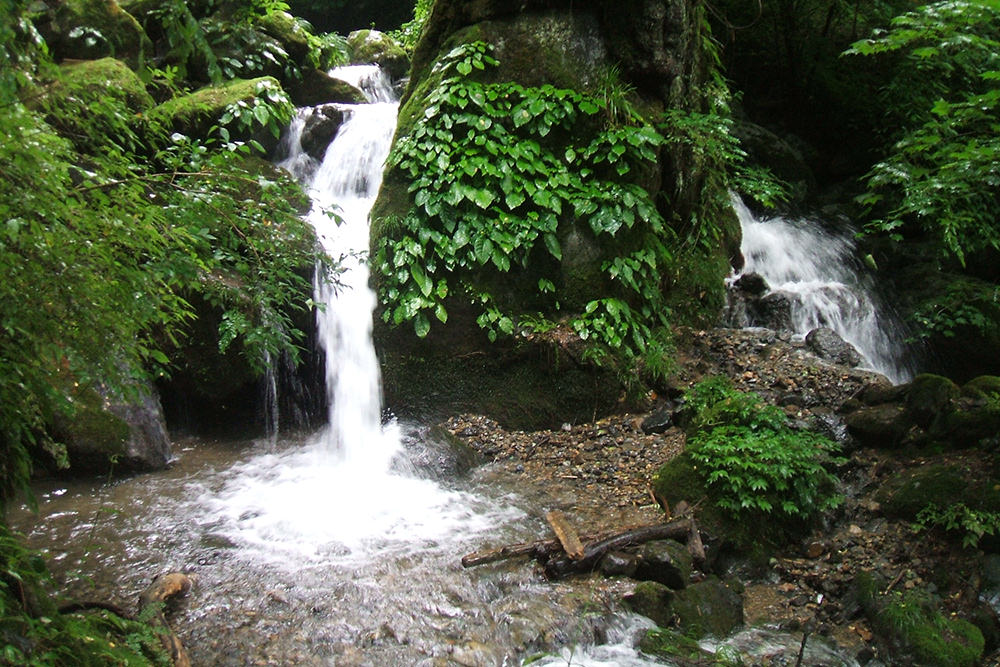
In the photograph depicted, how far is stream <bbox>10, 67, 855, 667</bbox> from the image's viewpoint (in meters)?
3.56

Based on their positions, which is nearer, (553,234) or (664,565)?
(664,565)

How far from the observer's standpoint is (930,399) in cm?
514


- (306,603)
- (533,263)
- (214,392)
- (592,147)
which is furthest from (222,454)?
(592,147)

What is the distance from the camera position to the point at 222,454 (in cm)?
623

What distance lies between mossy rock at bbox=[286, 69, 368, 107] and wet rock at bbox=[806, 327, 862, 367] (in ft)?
26.8

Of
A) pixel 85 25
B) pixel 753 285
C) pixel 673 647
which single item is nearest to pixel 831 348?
pixel 753 285

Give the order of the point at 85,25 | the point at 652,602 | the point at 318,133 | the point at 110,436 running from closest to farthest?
the point at 652,602 → the point at 110,436 → the point at 85,25 → the point at 318,133

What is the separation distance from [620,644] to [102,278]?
3.09 metres

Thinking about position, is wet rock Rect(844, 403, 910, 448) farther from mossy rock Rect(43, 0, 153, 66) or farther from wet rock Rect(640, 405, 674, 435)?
mossy rock Rect(43, 0, 153, 66)

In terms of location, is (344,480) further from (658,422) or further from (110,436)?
(658,422)

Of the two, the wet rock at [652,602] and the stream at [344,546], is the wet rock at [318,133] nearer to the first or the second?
the stream at [344,546]

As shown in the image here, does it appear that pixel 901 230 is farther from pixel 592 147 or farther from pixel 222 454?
pixel 222 454

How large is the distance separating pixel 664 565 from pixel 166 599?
9.38ft

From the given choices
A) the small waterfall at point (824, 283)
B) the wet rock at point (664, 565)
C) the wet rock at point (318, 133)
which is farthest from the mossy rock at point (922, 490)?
the wet rock at point (318, 133)
